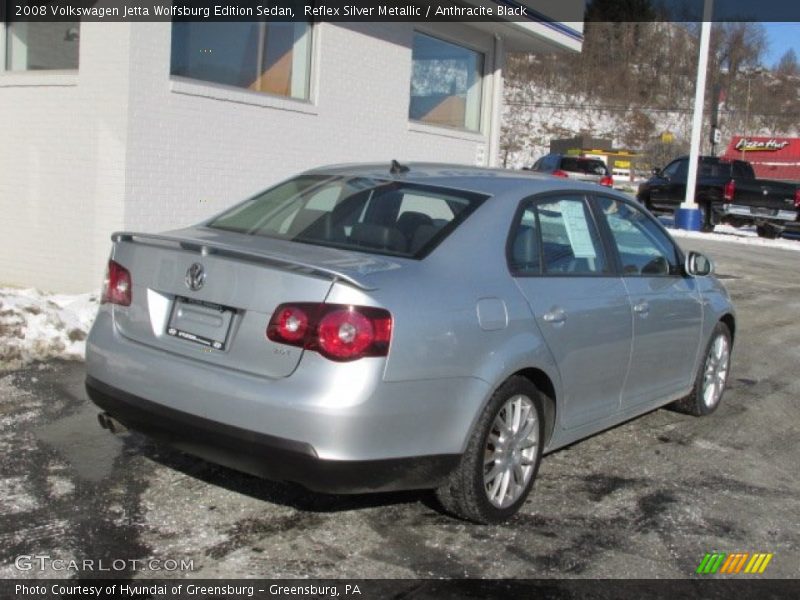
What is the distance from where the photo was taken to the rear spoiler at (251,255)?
3.53 m

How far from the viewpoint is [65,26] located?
8914mm

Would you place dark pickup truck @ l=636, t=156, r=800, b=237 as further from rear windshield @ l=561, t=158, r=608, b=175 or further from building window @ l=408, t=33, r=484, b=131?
building window @ l=408, t=33, r=484, b=131

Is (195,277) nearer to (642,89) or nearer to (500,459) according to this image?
(500,459)

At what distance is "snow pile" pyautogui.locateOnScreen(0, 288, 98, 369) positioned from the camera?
6.57 meters

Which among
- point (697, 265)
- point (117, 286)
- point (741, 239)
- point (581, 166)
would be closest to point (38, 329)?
point (117, 286)

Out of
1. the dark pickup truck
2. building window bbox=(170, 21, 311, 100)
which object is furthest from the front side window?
the dark pickup truck

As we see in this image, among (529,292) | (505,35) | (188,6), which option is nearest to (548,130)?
(505,35)

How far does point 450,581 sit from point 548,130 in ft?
208

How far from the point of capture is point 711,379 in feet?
20.5

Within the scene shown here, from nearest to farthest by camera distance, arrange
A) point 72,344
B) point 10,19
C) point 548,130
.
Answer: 1. point 72,344
2. point 10,19
3. point 548,130

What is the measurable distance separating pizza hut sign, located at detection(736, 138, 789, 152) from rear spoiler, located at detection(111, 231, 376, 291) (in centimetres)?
3586

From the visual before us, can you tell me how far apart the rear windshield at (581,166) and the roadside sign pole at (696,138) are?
7307mm

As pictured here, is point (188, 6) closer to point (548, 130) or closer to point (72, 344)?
point (72, 344)

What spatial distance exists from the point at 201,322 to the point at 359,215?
3.33ft
